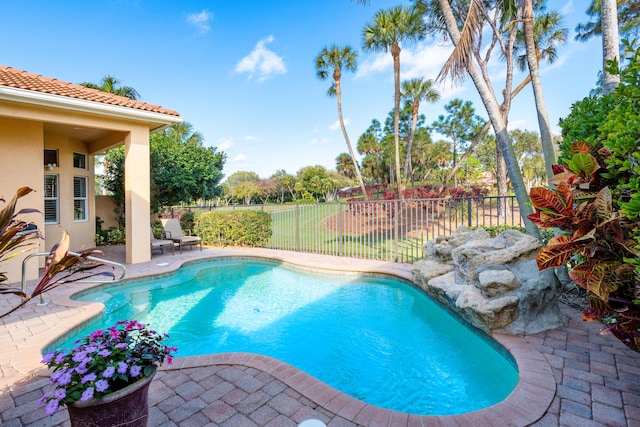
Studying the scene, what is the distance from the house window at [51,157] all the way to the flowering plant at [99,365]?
9.85 meters

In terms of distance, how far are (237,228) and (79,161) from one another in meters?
5.82

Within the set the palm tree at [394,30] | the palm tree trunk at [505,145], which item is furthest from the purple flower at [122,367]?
the palm tree at [394,30]

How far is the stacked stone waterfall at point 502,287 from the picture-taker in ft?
12.3

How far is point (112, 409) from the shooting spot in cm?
171

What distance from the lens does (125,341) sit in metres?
1.94

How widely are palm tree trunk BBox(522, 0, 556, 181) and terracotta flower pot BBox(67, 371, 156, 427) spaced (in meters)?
6.58

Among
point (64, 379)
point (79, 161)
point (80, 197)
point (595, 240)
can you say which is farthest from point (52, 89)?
point (595, 240)

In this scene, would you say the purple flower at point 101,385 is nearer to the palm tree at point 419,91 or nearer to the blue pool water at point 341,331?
the blue pool water at point 341,331

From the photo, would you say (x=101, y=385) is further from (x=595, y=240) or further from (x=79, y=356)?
(x=595, y=240)

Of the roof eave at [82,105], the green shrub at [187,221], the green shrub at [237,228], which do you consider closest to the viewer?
the roof eave at [82,105]

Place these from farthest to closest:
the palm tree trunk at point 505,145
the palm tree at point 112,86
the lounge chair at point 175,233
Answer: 1. the palm tree at point 112,86
2. the lounge chair at point 175,233
3. the palm tree trunk at point 505,145

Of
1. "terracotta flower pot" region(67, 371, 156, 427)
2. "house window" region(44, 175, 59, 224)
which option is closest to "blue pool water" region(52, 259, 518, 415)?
"terracotta flower pot" region(67, 371, 156, 427)

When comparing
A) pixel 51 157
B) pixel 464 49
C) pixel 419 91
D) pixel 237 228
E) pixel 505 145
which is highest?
pixel 419 91

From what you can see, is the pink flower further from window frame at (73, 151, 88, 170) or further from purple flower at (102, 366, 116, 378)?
A: window frame at (73, 151, 88, 170)
